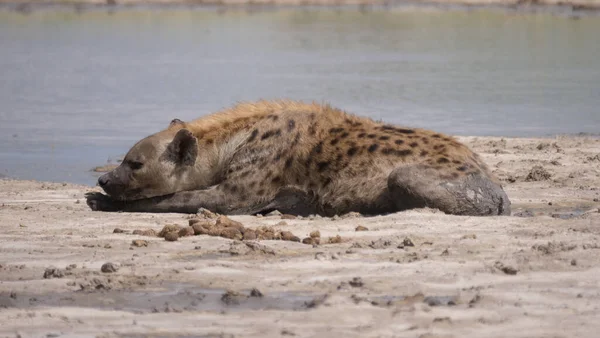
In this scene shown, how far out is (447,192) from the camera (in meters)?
6.87

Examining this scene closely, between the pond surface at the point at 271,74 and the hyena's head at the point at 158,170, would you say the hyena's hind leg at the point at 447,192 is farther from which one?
the pond surface at the point at 271,74

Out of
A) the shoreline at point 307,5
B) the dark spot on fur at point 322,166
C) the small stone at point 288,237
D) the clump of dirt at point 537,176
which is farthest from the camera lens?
the shoreline at point 307,5

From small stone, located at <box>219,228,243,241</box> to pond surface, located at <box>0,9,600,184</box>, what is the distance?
3530mm

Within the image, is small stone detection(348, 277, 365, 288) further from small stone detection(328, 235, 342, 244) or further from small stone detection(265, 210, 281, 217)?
small stone detection(265, 210, 281, 217)

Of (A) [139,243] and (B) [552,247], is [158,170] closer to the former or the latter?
(A) [139,243]

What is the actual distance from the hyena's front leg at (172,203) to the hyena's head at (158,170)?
5 cm

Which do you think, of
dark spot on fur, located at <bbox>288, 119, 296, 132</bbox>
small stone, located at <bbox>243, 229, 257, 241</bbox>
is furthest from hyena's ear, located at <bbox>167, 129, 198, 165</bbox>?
small stone, located at <bbox>243, 229, 257, 241</bbox>

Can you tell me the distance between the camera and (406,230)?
6.29 metres

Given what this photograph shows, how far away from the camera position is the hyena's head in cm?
752

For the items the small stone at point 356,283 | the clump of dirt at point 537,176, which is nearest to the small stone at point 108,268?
the small stone at point 356,283

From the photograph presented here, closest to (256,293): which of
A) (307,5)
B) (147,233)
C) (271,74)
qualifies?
(147,233)

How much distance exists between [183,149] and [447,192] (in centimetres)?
168

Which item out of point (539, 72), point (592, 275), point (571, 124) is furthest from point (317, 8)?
point (592, 275)

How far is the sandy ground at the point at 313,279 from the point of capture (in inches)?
174
